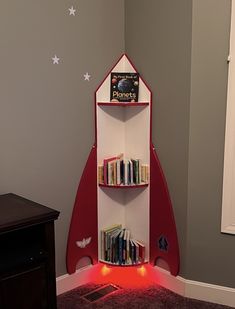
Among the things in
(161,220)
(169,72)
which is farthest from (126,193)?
(169,72)

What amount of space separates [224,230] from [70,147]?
1.14m

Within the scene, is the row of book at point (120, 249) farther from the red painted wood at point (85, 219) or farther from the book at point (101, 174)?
the book at point (101, 174)

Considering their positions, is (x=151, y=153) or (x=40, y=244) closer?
(x=40, y=244)

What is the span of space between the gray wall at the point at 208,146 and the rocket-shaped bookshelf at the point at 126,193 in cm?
17

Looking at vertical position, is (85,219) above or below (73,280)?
above

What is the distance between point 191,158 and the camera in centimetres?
225

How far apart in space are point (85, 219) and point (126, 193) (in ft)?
1.29

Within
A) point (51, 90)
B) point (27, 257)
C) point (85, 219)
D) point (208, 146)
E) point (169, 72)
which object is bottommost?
point (85, 219)

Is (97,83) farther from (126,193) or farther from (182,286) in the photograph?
(182,286)

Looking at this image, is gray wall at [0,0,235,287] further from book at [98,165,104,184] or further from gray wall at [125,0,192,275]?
book at [98,165,104,184]

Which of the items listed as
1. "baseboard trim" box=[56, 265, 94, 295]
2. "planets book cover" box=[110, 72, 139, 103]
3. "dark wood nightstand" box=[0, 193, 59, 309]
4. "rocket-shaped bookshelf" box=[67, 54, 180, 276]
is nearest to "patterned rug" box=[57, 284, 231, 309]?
"baseboard trim" box=[56, 265, 94, 295]

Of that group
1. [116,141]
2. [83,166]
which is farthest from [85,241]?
[116,141]

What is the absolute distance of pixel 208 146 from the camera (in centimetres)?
221

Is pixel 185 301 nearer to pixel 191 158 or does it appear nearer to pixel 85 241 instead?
pixel 85 241
